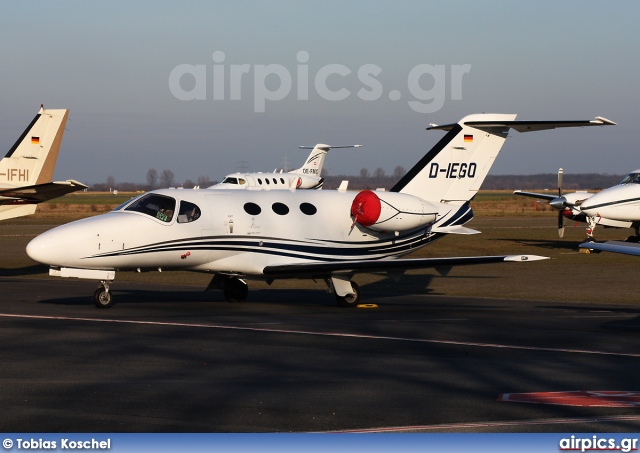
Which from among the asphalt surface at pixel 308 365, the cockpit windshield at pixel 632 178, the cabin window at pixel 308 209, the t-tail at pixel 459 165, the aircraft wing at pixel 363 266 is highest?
the t-tail at pixel 459 165

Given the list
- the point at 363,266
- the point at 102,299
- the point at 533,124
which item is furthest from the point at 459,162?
the point at 102,299

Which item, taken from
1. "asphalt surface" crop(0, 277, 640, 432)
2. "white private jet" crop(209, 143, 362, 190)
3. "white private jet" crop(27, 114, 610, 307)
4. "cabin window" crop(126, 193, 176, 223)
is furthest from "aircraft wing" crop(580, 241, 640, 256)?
"white private jet" crop(209, 143, 362, 190)

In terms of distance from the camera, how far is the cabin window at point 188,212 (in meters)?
19.8

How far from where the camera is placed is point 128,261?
62.7ft

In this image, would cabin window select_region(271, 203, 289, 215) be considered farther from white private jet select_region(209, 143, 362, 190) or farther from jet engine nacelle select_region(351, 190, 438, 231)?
white private jet select_region(209, 143, 362, 190)

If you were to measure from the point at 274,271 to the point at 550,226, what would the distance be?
43.9 metres

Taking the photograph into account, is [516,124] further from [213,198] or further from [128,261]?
[128,261]

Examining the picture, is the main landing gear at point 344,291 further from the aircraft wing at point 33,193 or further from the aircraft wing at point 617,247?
the aircraft wing at point 33,193

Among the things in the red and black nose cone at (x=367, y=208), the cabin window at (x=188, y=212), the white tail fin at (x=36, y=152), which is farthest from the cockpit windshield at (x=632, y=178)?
the cabin window at (x=188, y=212)

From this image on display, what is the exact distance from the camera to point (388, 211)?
21.4 meters

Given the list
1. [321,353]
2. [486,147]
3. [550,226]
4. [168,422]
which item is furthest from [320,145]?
[168,422]

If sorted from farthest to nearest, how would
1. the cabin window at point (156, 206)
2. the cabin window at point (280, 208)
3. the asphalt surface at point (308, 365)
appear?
the cabin window at point (280, 208)
the cabin window at point (156, 206)
the asphalt surface at point (308, 365)

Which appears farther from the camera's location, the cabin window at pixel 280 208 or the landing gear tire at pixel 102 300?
the cabin window at pixel 280 208

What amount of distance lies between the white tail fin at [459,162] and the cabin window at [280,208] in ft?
11.1
